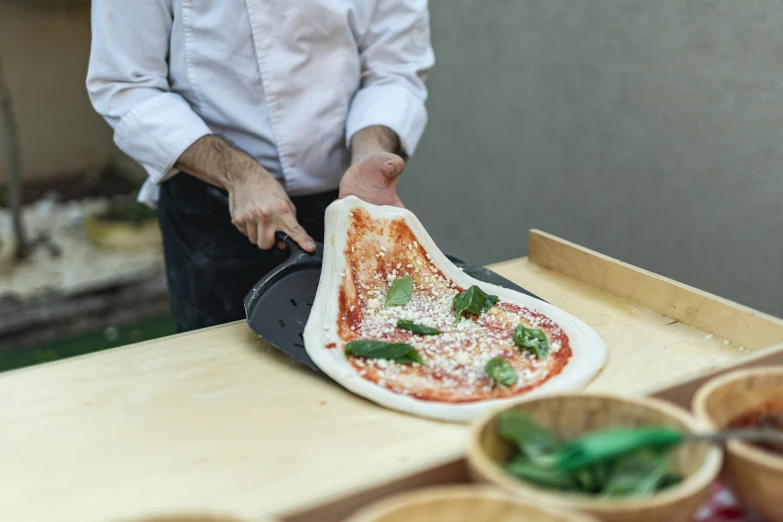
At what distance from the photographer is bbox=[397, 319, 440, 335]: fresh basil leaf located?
1.38 m

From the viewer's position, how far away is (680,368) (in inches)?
51.3

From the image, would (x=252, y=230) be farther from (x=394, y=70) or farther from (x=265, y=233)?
(x=394, y=70)

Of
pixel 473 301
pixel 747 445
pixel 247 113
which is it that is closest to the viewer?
pixel 747 445

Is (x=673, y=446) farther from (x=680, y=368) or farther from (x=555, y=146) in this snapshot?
(x=555, y=146)

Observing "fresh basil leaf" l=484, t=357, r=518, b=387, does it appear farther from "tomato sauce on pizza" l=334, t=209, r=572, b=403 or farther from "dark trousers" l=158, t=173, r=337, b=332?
"dark trousers" l=158, t=173, r=337, b=332

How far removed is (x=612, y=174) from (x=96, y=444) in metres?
2.03


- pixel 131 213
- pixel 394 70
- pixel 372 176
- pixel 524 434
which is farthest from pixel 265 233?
pixel 131 213

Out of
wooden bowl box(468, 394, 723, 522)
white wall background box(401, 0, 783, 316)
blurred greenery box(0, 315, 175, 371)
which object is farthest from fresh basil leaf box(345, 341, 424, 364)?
blurred greenery box(0, 315, 175, 371)

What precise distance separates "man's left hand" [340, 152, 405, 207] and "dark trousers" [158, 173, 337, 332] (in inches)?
8.4

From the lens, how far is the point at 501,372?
1225 millimetres

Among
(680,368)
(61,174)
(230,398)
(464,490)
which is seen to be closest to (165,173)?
(230,398)

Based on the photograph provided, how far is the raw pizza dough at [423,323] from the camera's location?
1206 millimetres

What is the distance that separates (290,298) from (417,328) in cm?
26

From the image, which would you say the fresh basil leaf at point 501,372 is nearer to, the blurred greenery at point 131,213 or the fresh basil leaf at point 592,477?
the fresh basil leaf at point 592,477
